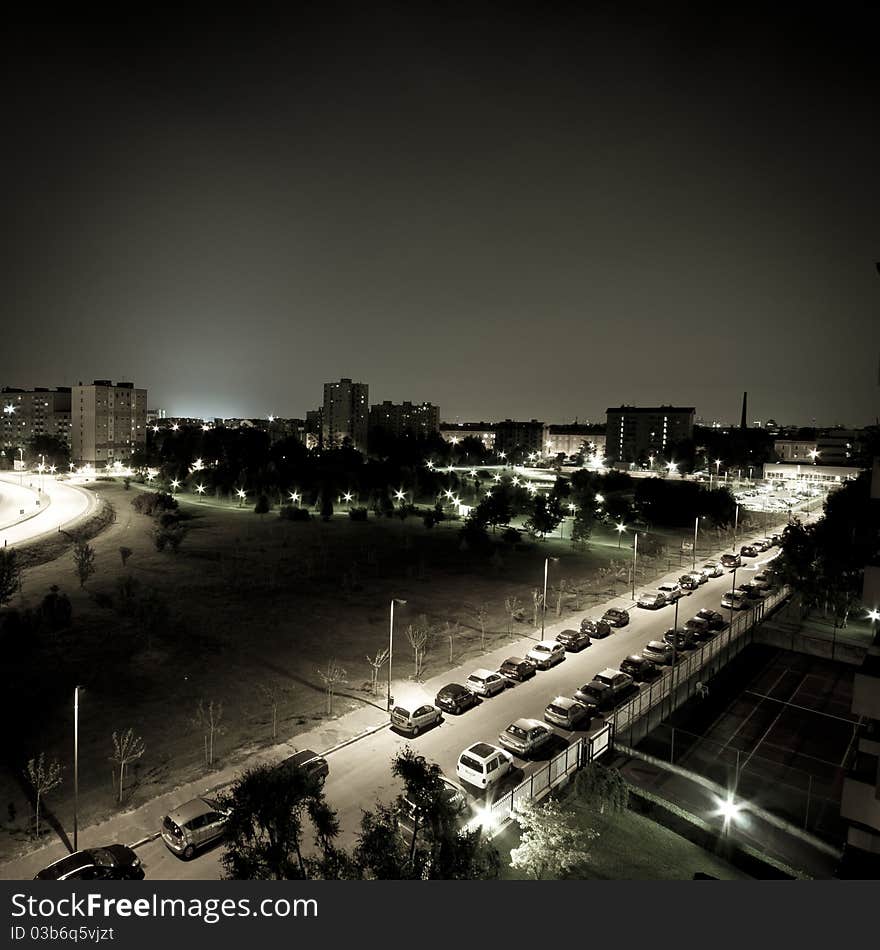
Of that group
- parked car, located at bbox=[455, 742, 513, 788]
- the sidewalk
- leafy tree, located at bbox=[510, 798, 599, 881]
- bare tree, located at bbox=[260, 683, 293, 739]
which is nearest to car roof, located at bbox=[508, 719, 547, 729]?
parked car, located at bbox=[455, 742, 513, 788]

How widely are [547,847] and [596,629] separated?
679 inches

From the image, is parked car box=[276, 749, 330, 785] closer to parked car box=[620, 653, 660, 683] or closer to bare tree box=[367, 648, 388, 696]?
bare tree box=[367, 648, 388, 696]

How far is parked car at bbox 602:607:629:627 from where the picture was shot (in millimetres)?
29703

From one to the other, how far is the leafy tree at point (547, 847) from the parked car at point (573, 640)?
1411 cm

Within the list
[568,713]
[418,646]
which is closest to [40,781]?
[418,646]

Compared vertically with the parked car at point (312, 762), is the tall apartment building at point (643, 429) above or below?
above

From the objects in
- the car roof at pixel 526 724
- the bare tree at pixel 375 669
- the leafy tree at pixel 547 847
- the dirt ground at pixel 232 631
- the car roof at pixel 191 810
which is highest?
the leafy tree at pixel 547 847

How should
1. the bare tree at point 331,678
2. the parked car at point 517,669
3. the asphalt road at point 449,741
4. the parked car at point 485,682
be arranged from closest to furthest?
1. the asphalt road at point 449,741
2. the bare tree at point 331,678
3. the parked car at point 485,682
4. the parked car at point 517,669

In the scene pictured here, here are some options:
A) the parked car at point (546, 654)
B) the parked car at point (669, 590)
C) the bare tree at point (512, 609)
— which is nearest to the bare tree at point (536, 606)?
the bare tree at point (512, 609)

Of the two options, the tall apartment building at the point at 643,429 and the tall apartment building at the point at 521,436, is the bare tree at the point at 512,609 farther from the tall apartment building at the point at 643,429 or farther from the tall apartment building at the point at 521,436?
the tall apartment building at the point at 521,436

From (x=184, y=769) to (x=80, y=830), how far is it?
2.95 meters

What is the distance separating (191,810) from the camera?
518 inches

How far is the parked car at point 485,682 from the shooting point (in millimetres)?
21578

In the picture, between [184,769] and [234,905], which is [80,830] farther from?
[234,905]
